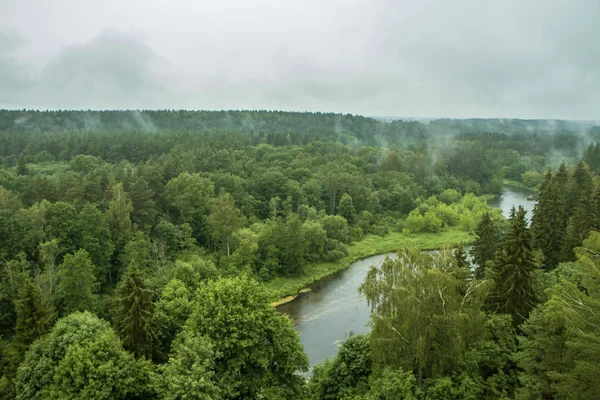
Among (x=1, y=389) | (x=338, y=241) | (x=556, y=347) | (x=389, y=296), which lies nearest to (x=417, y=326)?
(x=389, y=296)

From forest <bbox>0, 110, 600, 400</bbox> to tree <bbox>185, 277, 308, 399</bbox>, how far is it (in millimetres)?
100

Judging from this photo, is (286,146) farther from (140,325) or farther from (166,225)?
(140,325)

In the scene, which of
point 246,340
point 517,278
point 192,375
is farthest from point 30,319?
point 517,278

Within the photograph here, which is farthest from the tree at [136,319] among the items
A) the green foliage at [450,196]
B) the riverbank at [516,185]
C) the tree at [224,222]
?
the riverbank at [516,185]

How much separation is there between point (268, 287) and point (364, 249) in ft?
70.3

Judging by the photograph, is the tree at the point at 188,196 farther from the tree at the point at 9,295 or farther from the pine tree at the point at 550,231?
the pine tree at the point at 550,231

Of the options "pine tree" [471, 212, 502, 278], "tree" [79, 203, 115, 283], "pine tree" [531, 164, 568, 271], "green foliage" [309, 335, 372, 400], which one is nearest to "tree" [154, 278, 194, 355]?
"green foliage" [309, 335, 372, 400]

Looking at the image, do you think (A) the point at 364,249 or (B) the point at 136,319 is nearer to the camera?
(B) the point at 136,319

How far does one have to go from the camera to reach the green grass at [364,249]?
51375mm

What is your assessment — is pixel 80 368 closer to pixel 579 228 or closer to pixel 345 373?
pixel 345 373

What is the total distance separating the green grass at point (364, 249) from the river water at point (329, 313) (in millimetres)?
1471

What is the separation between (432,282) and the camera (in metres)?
20.1

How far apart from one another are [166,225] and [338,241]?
25.3 metres

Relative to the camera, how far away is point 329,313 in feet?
145
